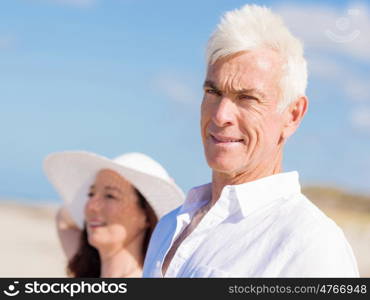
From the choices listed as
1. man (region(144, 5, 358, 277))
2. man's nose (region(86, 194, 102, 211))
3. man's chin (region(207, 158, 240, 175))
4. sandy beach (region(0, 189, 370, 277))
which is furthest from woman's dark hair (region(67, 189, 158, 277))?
sandy beach (region(0, 189, 370, 277))

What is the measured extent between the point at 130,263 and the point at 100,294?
1.31m

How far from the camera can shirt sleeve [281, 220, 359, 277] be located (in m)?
2.14

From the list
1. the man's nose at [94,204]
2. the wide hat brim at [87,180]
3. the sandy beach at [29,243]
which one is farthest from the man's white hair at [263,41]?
the sandy beach at [29,243]

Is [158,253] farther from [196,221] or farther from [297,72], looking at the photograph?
[297,72]

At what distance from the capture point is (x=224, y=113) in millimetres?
2422

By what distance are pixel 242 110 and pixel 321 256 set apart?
53 centimetres

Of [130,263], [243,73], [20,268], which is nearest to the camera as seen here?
[243,73]

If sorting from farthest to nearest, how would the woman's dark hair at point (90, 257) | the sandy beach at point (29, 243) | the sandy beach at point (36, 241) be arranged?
the sandy beach at point (36, 241), the sandy beach at point (29, 243), the woman's dark hair at point (90, 257)

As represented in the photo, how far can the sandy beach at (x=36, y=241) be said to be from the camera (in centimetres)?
1266

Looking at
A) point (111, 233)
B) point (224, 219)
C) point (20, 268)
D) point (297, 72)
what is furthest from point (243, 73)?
point (20, 268)

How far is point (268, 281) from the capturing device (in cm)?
227

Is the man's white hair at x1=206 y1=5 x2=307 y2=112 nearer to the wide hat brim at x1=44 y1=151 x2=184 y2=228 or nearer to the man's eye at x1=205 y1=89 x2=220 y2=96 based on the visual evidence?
the man's eye at x1=205 y1=89 x2=220 y2=96

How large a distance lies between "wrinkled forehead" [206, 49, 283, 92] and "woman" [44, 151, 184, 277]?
6.70 ft
